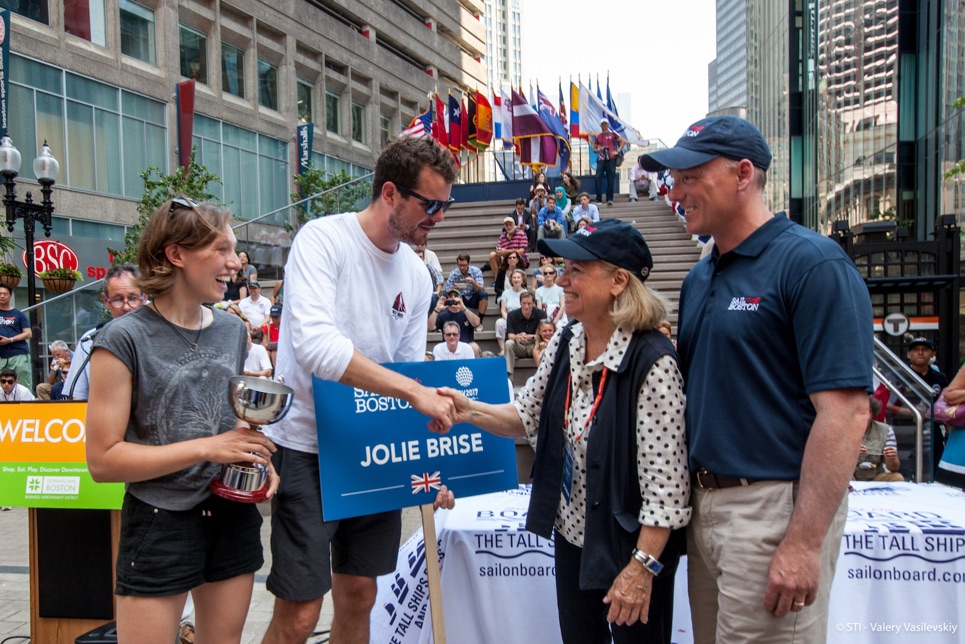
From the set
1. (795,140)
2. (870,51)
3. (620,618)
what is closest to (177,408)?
(620,618)

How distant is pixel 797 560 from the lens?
6.98 ft

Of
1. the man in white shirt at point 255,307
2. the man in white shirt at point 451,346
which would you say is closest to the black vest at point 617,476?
the man in white shirt at point 451,346

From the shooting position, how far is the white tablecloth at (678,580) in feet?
11.7

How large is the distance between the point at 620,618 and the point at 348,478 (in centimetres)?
114

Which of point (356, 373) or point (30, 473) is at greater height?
point (356, 373)

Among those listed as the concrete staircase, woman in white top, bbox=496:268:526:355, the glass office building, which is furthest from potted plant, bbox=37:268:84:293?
the glass office building

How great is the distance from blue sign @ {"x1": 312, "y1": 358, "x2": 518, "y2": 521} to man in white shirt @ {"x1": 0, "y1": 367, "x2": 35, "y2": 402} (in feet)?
27.9

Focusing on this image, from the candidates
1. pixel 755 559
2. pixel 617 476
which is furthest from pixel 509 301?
pixel 755 559

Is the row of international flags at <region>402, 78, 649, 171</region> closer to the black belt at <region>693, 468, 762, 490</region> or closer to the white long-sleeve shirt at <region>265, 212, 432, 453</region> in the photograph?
the white long-sleeve shirt at <region>265, 212, 432, 453</region>

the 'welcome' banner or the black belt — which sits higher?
the black belt

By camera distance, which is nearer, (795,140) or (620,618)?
(620,618)

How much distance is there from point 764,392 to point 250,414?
1.50 meters

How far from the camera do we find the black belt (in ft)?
7.45

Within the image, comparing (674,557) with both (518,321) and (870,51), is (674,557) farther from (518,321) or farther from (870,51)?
(870,51)
